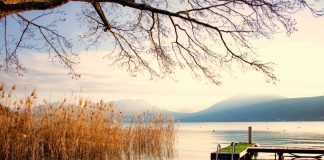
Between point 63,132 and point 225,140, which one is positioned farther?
point 225,140

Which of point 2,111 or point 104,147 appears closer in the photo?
point 2,111

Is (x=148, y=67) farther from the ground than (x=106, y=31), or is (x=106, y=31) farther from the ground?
(x=106, y=31)

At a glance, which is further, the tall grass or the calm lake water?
the calm lake water

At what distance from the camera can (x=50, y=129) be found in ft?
39.9

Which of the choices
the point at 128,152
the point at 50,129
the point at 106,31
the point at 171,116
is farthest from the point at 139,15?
the point at 171,116

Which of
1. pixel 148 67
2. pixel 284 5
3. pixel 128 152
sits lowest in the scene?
pixel 128 152

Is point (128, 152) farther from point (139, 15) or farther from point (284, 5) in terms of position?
point (284, 5)

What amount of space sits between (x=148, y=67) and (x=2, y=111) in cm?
428

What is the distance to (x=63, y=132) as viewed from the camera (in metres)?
12.3

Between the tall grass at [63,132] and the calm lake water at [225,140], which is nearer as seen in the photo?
the tall grass at [63,132]

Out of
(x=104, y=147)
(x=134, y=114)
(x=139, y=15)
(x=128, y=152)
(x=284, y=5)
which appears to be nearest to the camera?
(x=284, y=5)

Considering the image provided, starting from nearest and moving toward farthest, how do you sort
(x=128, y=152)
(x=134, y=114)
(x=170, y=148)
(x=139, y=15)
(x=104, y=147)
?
(x=139, y=15) → (x=104, y=147) → (x=128, y=152) → (x=134, y=114) → (x=170, y=148)

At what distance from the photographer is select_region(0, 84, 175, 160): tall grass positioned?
11594 mm

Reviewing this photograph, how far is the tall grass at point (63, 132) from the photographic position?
11.6 m
